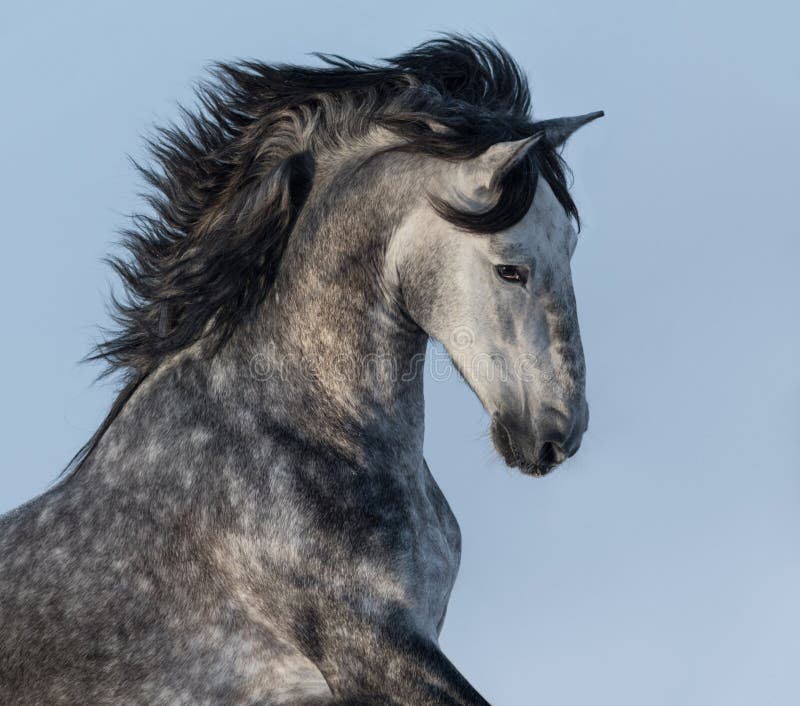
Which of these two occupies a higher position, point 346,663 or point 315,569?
point 315,569

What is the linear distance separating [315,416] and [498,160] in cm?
136

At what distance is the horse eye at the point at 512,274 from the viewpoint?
21.0 feet

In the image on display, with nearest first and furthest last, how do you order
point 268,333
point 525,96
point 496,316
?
point 496,316, point 268,333, point 525,96

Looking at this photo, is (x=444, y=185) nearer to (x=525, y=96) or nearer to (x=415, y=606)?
(x=525, y=96)

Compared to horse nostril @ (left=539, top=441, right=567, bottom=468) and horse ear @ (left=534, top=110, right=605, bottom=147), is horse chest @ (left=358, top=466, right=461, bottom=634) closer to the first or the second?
horse nostril @ (left=539, top=441, right=567, bottom=468)

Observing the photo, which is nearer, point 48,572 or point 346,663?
point 346,663

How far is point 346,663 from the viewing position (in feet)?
21.1

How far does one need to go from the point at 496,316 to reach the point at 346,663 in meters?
1.57

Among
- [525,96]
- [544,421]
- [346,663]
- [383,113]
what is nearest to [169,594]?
[346,663]

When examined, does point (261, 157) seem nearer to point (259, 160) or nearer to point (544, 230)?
point (259, 160)

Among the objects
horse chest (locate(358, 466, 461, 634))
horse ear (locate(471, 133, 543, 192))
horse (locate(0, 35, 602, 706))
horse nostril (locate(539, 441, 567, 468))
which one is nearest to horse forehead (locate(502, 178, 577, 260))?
horse (locate(0, 35, 602, 706))

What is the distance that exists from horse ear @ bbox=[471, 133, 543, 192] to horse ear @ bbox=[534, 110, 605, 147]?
1.02 ft

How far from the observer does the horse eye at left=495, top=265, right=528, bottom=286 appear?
21.0ft

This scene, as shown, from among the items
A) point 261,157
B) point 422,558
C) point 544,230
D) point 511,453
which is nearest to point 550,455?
point 511,453
